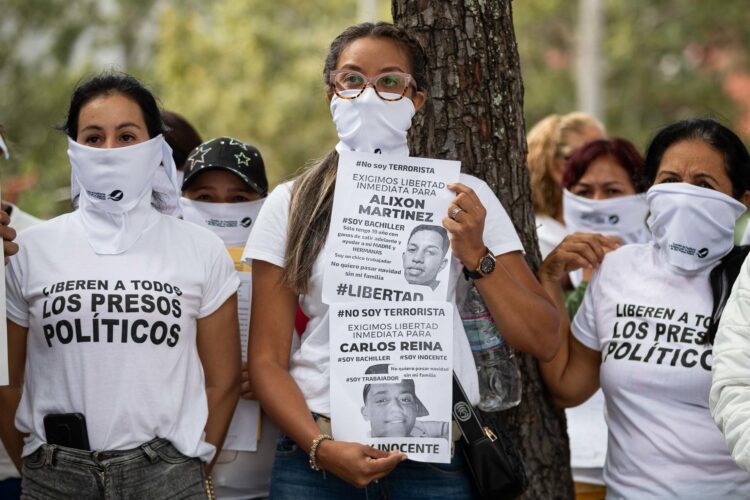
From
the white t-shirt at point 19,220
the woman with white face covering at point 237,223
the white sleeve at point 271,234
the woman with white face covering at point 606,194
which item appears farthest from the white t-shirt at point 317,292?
the white t-shirt at point 19,220

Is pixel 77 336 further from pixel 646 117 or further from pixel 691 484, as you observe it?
pixel 646 117

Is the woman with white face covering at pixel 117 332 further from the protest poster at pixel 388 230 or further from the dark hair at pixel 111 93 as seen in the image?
the protest poster at pixel 388 230

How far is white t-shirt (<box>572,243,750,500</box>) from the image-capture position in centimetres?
393

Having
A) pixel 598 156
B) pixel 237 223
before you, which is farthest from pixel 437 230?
pixel 598 156

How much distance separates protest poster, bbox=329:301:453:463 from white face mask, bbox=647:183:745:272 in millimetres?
961

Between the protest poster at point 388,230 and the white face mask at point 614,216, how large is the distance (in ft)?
6.45

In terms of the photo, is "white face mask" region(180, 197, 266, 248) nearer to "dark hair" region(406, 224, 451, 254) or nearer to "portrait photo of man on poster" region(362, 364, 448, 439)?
"dark hair" region(406, 224, 451, 254)

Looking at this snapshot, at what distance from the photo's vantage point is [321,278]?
3.74 metres

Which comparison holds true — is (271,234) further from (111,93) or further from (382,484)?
(382,484)

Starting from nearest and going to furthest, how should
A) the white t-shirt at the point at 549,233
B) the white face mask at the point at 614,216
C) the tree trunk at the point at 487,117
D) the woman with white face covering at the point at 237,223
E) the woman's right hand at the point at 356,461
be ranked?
1. the woman's right hand at the point at 356,461
2. the woman with white face covering at the point at 237,223
3. the tree trunk at the point at 487,117
4. the white face mask at the point at 614,216
5. the white t-shirt at the point at 549,233

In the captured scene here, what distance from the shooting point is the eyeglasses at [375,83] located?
3826 mm

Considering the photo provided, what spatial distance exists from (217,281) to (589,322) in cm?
146

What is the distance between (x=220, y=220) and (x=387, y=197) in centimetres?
111

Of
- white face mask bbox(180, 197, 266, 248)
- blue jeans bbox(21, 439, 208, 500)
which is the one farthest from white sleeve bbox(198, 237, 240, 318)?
white face mask bbox(180, 197, 266, 248)
